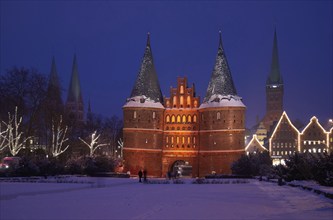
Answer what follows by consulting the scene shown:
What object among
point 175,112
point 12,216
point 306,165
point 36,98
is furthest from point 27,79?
point 12,216

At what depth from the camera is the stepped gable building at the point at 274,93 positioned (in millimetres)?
160250

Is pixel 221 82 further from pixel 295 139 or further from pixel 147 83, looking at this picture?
pixel 295 139

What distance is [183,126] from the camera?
78.6 metres

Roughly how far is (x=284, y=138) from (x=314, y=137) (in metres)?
6.11

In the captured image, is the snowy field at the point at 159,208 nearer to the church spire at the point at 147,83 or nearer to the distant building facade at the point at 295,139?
the church spire at the point at 147,83

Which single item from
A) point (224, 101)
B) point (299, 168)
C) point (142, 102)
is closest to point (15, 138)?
point (142, 102)

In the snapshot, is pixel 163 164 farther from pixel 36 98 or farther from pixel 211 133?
pixel 36 98

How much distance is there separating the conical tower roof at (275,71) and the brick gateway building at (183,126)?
8466cm

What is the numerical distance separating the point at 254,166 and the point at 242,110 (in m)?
19.8

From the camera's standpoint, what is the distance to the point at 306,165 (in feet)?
116

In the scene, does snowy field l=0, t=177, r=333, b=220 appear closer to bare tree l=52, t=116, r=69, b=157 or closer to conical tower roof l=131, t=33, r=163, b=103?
bare tree l=52, t=116, r=69, b=157

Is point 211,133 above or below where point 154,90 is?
below

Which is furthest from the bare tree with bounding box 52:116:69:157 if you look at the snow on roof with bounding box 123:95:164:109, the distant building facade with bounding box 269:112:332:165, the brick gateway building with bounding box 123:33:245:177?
the distant building facade with bounding box 269:112:332:165

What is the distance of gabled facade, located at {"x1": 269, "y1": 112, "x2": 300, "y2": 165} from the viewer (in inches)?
4264
